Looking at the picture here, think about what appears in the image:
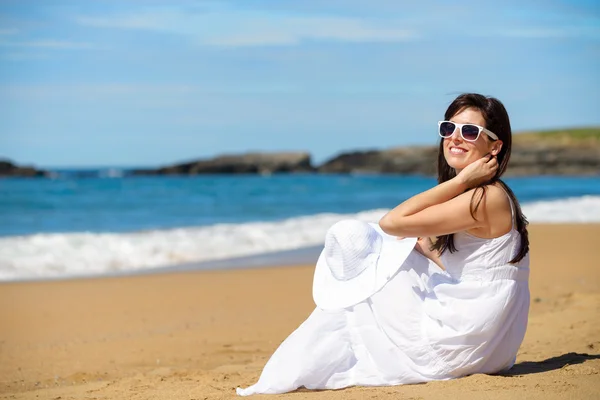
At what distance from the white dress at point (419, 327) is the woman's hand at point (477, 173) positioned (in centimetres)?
28

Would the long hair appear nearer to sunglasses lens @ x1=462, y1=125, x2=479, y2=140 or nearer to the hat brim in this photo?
sunglasses lens @ x1=462, y1=125, x2=479, y2=140

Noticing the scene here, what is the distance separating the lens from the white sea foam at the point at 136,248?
11.4m

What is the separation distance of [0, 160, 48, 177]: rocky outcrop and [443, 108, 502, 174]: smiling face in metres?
61.3

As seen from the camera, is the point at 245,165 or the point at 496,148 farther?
the point at 245,165

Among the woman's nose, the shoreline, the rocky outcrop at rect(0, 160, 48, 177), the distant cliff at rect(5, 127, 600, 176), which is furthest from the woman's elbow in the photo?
the distant cliff at rect(5, 127, 600, 176)

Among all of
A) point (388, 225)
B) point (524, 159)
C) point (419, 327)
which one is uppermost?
point (524, 159)

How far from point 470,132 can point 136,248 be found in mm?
10351

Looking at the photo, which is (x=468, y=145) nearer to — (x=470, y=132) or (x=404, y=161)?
(x=470, y=132)

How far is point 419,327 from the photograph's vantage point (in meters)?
3.73

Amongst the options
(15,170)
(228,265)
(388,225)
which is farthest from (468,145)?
(15,170)

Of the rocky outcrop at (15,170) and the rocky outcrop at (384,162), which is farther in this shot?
the rocky outcrop at (384,162)

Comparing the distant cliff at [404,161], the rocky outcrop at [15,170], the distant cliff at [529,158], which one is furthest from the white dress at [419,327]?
the distant cliff at [404,161]

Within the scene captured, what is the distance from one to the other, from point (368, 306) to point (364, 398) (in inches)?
18.0

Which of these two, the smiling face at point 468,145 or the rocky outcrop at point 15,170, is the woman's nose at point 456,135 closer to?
the smiling face at point 468,145
